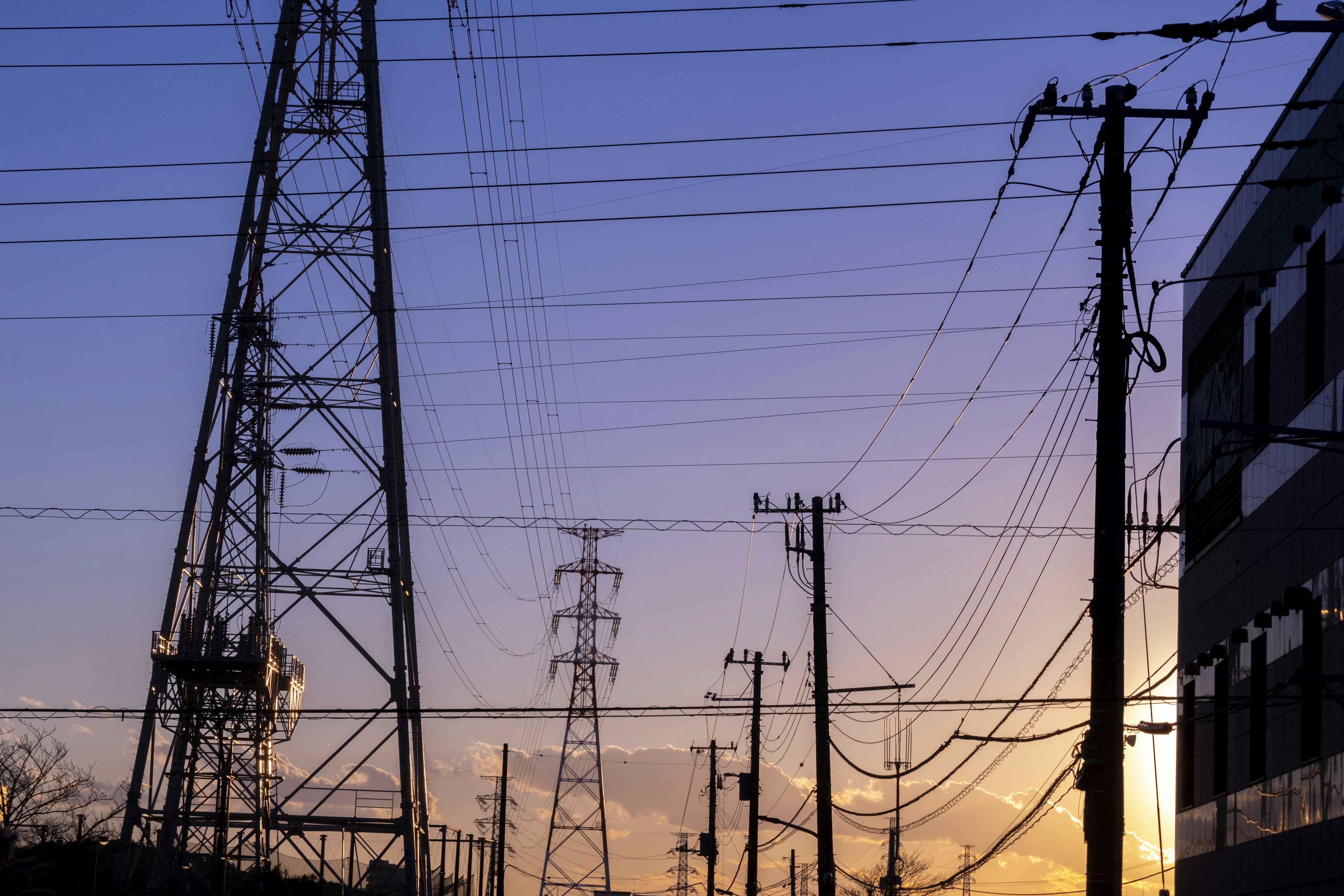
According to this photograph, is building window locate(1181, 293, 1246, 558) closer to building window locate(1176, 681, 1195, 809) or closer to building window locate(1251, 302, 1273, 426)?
building window locate(1251, 302, 1273, 426)

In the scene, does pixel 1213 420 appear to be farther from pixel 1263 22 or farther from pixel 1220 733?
pixel 1263 22

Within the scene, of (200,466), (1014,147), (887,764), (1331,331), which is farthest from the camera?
(887,764)

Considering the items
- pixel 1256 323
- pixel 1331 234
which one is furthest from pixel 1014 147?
pixel 1256 323

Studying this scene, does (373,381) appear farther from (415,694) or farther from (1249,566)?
(1249,566)

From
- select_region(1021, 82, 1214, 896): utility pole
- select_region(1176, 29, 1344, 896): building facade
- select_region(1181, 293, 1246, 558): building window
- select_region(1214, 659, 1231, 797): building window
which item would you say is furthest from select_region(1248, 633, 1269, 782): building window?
select_region(1021, 82, 1214, 896): utility pole

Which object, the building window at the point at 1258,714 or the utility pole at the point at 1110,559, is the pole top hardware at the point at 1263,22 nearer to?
the utility pole at the point at 1110,559

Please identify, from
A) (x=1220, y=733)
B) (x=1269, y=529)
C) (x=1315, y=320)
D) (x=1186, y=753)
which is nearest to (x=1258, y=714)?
(x=1220, y=733)

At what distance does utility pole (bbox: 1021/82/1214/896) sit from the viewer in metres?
14.4

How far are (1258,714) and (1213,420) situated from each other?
6.18 metres

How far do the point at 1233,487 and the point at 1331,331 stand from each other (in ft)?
21.2

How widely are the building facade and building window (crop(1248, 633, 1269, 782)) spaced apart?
5 centimetres

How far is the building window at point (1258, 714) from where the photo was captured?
2536 centimetres

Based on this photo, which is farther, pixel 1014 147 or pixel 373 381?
pixel 373 381

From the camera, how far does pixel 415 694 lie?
30422 millimetres
